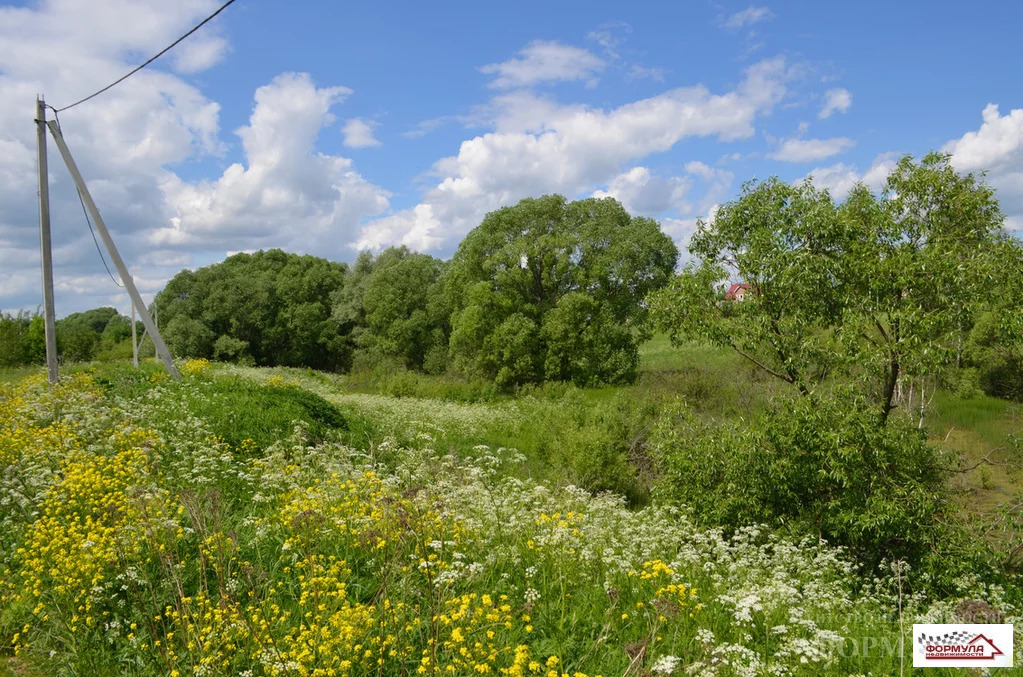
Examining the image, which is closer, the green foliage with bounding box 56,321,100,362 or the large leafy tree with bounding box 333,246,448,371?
the green foliage with bounding box 56,321,100,362

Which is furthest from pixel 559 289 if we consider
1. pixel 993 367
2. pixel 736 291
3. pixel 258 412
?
pixel 258 412

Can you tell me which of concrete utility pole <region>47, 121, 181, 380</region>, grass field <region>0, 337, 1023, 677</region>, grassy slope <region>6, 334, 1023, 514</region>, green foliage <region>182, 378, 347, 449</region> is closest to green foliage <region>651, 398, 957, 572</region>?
grass field <region>0, 337, 1023, 677</region>

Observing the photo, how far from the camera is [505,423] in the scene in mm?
23266

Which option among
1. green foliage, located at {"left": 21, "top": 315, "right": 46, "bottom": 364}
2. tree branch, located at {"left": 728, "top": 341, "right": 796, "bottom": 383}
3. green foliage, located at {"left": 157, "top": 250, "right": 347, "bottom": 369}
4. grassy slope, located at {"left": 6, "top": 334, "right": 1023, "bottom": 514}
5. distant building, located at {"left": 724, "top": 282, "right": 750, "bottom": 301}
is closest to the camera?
tree branch, located at {"left": 728, "top": 341, "right": 796, "bottom": 383}

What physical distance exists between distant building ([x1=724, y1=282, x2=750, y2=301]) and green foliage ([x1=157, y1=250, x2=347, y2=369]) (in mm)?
42542

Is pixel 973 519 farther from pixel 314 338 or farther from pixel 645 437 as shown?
pixel 314 338

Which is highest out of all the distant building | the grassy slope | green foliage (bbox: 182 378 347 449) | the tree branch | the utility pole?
the utility pole

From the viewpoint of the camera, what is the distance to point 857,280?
9.71m

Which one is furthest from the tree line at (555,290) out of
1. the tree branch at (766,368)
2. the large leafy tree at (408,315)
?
the tree branch at (766,368)

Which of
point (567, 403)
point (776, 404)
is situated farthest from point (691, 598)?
point (567, 403)

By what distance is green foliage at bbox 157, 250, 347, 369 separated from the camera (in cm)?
4647

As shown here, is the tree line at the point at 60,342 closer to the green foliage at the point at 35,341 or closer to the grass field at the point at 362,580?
the green foliage at the point at 35,341

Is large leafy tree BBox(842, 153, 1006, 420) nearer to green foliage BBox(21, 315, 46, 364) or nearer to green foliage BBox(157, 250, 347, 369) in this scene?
green foliage BBox(21, 315, 46, 364)

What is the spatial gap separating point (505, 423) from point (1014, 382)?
920 inches
